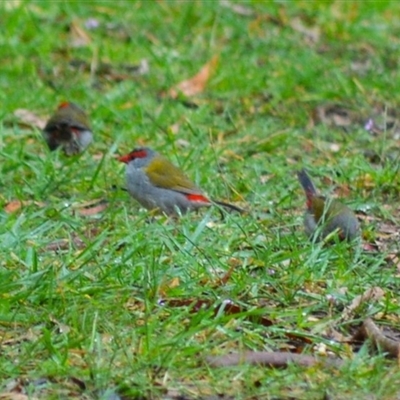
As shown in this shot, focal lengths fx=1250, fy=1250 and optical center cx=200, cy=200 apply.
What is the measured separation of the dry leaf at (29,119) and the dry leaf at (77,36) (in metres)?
1.67

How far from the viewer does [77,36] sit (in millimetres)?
10258

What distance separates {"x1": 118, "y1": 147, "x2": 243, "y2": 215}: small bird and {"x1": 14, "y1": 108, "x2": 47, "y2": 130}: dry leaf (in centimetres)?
140

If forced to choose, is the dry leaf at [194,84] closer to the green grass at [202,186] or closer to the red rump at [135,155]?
the green grass at [202,186]

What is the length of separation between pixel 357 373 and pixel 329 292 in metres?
0.81

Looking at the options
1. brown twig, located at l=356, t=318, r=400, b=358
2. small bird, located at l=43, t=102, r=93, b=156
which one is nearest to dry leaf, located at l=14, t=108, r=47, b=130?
small bird, located at l=43, t=102, r=93, b=156

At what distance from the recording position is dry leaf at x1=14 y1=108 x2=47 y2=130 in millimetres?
8281

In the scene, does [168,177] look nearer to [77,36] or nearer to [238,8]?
[77,36]

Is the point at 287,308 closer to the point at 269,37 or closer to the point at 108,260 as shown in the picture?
the point at 108,260

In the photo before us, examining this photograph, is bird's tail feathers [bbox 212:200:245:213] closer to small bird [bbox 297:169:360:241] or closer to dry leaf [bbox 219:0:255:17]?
small bird [bbox 297:169:360:241]

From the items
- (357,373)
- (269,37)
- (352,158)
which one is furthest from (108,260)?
(269,37)

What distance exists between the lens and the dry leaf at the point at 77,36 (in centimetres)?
1012

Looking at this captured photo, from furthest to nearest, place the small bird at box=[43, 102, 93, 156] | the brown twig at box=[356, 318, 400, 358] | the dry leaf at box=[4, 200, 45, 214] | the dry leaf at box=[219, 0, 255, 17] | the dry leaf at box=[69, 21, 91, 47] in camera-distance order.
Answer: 1. the dry leaf at box=[219, 0, 255, 17]
2. the dry leaf at box=[69, 21, 91, 47]
3. the small bird at box=[43, 102, 93, 156]
4. the dry leaf at box=[4, 200, 45, 214]
5. the brown twig at box=[356, 318, 400, 358]

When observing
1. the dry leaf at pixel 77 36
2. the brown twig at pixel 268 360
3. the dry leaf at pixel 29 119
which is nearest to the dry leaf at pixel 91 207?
the dry leaf at pixel 29 119

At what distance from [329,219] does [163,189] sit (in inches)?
49.9
